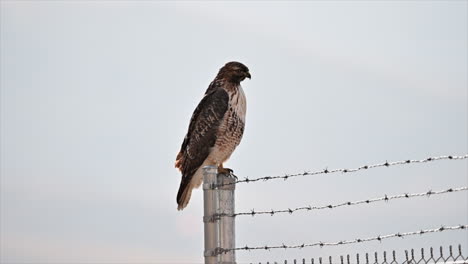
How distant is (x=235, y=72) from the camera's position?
400 inches

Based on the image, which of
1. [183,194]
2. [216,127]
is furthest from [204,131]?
[183,194]

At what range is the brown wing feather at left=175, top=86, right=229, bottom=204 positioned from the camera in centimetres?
980

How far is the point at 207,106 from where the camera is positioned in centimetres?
995

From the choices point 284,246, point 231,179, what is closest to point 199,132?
point 231,179

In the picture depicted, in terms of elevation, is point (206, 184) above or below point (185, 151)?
below

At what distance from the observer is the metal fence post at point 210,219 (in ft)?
22.6

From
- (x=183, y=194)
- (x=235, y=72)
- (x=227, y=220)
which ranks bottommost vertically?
(x=227, y=220)

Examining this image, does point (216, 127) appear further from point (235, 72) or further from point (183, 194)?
point (183, 194)

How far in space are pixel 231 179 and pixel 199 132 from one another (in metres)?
2.83

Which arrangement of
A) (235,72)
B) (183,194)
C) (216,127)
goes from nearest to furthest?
(183,194), (216,127), (235,72)

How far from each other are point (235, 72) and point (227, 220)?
343cm

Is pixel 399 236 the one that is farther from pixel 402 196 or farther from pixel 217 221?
pixel 217 221

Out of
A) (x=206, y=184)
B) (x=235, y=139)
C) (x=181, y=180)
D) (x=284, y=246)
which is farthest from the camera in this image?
(x=235, y=139)

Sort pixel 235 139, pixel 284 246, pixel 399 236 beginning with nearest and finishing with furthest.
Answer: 1. pixel 399 236
2. pixel 284 246
3. pixel 235 139
